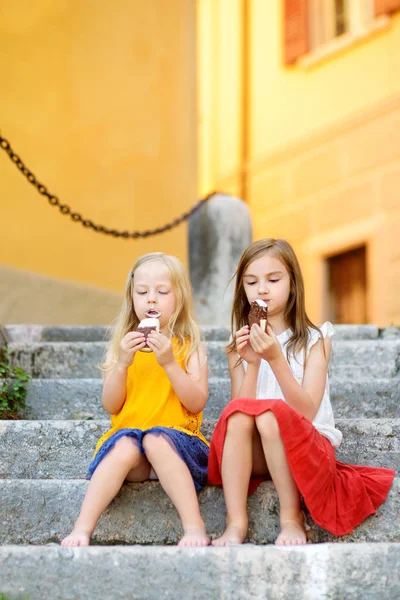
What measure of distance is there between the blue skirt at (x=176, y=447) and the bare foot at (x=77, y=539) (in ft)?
0.84

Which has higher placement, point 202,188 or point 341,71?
point 341,71

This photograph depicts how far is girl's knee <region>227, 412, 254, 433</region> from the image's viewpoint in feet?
10.0

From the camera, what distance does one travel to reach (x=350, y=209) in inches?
417

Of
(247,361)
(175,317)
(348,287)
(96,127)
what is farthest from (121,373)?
(348,287)

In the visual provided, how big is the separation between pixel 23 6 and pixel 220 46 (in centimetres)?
601

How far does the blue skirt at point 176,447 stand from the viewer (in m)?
3.16

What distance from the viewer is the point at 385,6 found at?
1018 cm

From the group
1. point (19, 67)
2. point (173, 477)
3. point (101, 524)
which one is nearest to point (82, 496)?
point (101, 524)

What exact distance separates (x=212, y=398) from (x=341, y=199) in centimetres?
690

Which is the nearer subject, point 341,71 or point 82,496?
point 82,496

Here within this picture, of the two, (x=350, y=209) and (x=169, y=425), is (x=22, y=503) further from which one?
(x=350, y=209)

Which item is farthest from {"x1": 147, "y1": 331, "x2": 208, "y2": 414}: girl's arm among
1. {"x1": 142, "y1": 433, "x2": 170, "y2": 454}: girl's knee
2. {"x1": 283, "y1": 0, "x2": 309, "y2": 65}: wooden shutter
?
{"x1": 283, "y1": 0, "x2": 309, "y2": 65}: wooden shutter

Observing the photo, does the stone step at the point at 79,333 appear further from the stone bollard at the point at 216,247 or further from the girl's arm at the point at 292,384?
the girl's arm at the point at 292,384

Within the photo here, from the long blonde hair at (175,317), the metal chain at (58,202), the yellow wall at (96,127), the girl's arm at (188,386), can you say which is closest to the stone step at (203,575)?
the girl's arm at (188,386)
